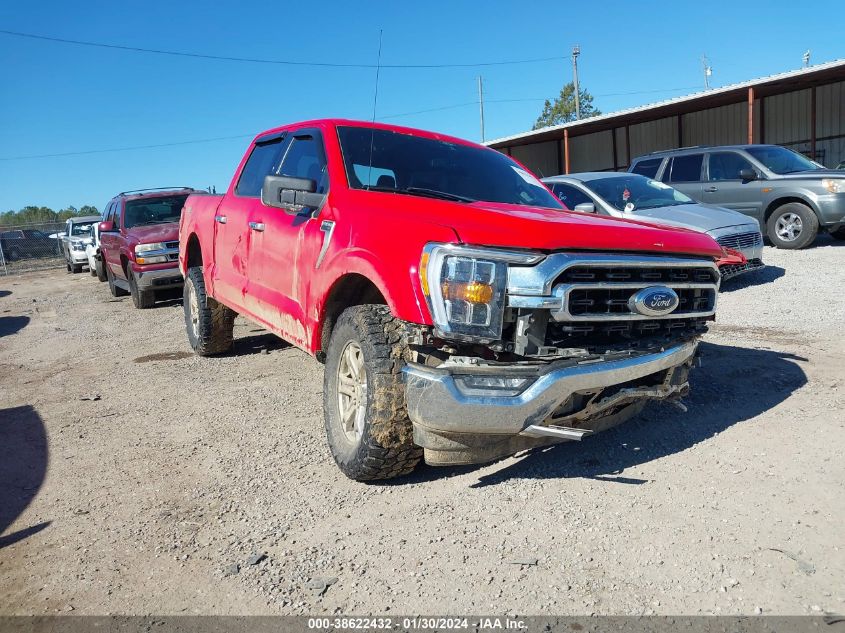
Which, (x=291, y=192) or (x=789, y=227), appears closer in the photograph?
(x=291, y=192)

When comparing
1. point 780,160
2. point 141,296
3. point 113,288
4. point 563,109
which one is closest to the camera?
point 141,296

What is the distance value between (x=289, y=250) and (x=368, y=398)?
1.48 m

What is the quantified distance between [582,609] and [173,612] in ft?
4.96

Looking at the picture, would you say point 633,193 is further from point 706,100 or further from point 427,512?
point 706,100

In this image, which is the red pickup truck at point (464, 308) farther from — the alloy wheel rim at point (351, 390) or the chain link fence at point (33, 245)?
the chain link fence at point (33, 245)

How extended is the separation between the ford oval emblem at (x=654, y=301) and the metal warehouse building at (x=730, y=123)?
14.3m

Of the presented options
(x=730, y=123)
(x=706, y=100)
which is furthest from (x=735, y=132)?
(x=706, y=100)

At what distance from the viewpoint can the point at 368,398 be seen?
3.16 metres

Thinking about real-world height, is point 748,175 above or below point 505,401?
above

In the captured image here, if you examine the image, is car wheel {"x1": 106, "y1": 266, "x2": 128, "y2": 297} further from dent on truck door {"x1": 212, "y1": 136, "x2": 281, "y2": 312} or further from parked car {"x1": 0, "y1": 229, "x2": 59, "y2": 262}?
parked car {"x1": 0, "y1": 229, "x2": 59, "y2": 262}

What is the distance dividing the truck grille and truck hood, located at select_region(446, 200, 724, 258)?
5.26 meters

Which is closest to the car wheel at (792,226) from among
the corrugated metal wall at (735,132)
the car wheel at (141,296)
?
the car wheel at (141,296)

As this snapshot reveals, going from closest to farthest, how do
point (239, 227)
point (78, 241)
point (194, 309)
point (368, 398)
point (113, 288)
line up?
point (368, 398)
point (239, 227)
point (194, 309)
point (113, 288)
point (78, 241)

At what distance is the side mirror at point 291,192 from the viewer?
3.85 m
